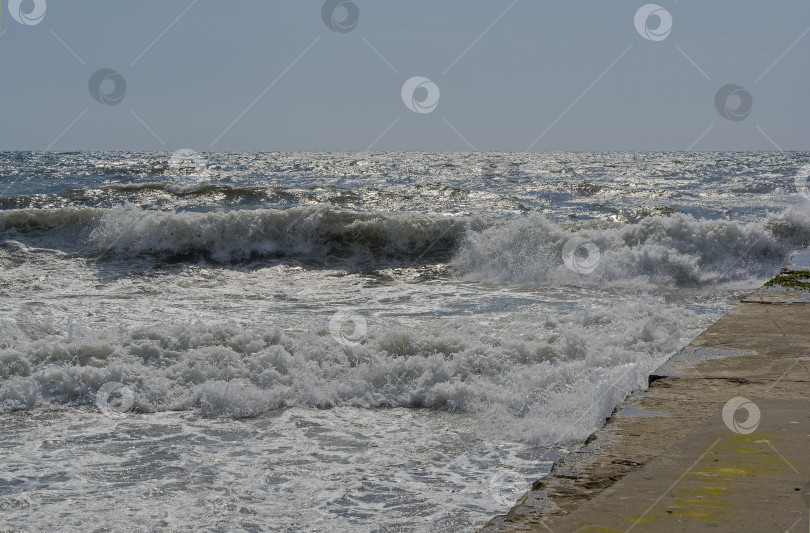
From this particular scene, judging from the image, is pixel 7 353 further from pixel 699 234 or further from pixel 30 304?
pixel 699 234

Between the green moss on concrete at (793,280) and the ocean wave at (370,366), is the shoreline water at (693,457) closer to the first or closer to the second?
the ocean wave at (370,366)

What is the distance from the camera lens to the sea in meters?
4.60

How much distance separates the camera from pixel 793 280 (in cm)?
638

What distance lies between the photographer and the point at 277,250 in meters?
16.3

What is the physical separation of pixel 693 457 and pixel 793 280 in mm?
4360

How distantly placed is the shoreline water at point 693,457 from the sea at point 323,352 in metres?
1.32

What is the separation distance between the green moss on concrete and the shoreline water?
209 cm

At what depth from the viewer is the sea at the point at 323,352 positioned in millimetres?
4602

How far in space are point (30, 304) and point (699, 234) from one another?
11.8 m

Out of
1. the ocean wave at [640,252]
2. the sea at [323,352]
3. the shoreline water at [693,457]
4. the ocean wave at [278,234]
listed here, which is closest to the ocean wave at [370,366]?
the sea at [323,352]

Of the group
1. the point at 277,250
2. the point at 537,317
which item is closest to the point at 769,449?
the point at 537,317

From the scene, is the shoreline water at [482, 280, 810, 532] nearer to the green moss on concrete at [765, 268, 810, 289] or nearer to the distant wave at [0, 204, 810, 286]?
the green moss on concrete at [765, 268, 810, 289]

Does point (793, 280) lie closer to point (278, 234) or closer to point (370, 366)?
point (370, 366)

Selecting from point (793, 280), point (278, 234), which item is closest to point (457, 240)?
point (278, 234)
